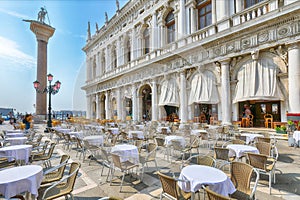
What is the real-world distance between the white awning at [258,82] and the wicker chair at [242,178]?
25.2 feet

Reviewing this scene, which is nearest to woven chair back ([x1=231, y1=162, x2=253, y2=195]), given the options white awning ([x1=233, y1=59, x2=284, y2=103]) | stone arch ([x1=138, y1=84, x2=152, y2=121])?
white awning ([x1=233, y1=59, x2=284, y2=103])

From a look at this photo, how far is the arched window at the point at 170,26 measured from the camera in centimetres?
1505

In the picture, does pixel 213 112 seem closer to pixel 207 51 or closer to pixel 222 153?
pixel 207 51

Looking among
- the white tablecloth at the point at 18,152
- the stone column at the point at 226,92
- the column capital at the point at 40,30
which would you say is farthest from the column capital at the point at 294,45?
the column capital at the point at 40,30

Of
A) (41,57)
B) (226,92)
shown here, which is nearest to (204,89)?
(226,92)

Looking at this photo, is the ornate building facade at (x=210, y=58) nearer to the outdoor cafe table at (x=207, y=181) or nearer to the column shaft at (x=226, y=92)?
the column shaft at (x=226, y=92)

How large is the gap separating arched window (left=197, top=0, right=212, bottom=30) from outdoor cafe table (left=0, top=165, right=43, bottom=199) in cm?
1349

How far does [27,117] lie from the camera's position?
39.3 feet

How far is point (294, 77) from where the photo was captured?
25.7ft

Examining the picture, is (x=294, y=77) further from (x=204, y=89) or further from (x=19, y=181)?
(x=19, y=181)

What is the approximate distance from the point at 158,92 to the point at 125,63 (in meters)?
6.79

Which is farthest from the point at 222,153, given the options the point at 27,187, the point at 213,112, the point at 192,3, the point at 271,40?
the point at 192,3

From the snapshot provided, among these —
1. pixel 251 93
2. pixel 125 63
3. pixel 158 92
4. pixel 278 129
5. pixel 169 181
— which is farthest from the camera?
pixel 125 63

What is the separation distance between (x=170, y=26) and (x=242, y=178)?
50.1ft
